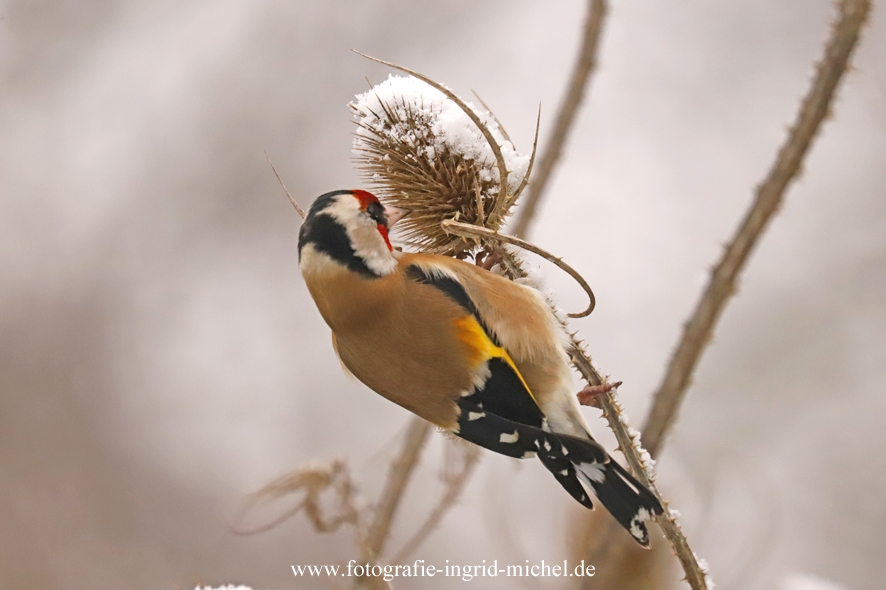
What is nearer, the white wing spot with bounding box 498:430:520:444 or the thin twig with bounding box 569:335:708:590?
the thin twig with bounding box 569:335:708:590

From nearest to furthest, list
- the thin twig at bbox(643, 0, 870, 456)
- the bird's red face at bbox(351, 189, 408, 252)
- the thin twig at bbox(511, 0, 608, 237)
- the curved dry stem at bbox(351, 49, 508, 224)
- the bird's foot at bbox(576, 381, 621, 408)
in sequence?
the curved dry stem at bbox(351, 49, 508, 224), the bird's foot at bbox(576, 381, 621, 408), the bird's red face at bbox(351, 189, 408, 252), the thin twig at bbox(643, 0, 870, 456), the thin twig at bbox(511, 0, 608, 237)

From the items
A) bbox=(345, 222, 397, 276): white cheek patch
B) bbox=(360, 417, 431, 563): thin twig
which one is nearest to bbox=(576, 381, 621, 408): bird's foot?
bbox=(345, 222, 397, 276): white cheek patch

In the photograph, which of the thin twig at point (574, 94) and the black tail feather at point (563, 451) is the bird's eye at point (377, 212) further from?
the thin twig at point (574, 94)

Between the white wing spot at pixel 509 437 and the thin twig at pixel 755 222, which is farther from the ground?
the thin twig at pixel 755 222

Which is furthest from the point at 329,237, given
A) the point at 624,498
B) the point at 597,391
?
the point at 624,498

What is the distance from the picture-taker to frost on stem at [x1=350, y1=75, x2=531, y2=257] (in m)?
0.86

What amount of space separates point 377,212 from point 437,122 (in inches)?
5.6

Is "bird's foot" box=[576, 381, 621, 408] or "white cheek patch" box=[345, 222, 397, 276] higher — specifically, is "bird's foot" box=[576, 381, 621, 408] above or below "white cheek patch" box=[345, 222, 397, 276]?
below

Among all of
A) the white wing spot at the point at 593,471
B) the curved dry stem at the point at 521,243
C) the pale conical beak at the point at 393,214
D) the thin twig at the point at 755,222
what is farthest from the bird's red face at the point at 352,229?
the thin twig at the point at 755,222

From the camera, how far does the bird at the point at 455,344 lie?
90 centimetres

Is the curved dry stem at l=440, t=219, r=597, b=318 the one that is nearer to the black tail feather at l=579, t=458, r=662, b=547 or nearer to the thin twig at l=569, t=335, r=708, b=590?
the thin twig at l=569, t=335, r=708, b=590

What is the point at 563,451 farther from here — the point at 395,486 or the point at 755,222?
the point at 395,486

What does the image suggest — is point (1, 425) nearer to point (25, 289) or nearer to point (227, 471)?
point (25, 289)

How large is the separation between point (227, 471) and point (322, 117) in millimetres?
1766
